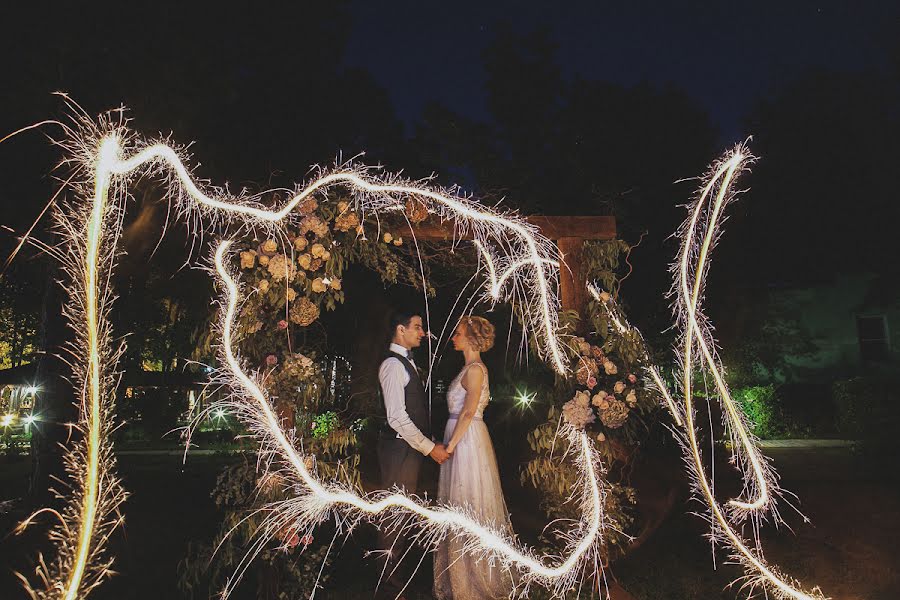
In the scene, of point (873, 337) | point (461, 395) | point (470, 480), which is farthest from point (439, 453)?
point (873, 337)

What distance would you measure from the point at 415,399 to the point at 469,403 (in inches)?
14.6

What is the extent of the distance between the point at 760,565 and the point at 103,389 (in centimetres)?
349

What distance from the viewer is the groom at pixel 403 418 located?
425 cm

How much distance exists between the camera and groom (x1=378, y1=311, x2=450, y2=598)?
13.9ft

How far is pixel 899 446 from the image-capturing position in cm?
947

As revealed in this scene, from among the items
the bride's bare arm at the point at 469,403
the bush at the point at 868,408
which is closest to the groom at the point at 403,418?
the bride's bare arm at the point at 469,403

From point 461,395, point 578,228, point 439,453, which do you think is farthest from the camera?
point 578,228

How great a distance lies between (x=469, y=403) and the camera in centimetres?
434

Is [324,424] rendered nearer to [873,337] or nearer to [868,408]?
[868,408]

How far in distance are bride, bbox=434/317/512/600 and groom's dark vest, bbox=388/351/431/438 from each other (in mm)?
175

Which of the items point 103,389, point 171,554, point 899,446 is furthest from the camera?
point 899,446

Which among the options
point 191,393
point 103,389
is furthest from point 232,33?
point 191,393

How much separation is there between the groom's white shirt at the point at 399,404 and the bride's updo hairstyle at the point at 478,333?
0.47m

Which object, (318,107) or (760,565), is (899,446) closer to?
(760,565)
